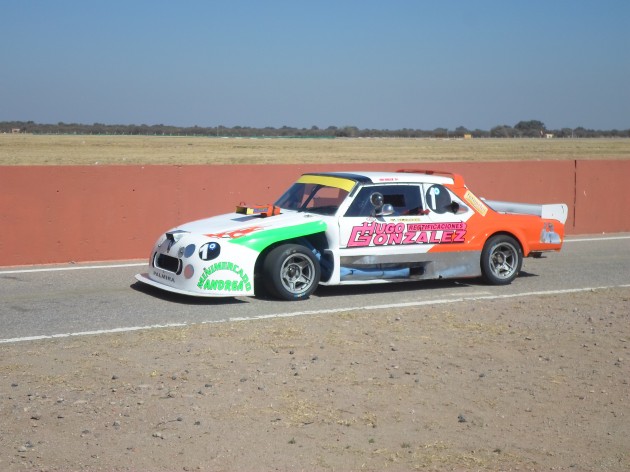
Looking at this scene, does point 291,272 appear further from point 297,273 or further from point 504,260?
point 504,260

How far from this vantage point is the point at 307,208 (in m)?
11.1

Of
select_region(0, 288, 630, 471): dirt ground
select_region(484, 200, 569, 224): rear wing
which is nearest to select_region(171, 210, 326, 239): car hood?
select_region(0, 288, 630, 471): dirt ground

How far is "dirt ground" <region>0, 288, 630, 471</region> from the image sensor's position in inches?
221

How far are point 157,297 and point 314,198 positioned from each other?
218 centimetres

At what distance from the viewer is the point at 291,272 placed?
34.1ft

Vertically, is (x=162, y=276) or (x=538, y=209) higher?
(x=538, y=209)

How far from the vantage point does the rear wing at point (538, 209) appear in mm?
12484

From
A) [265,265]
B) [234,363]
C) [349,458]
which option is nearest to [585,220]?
[265,265]

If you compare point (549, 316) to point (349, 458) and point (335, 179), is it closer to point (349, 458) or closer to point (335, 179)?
point (335, 179)

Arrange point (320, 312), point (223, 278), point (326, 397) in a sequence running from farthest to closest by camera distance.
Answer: point (223, 278), point (320, 312), point (326, 397)

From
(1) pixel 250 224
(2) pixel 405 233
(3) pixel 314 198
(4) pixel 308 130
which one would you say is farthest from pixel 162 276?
(4) pixel 308 130

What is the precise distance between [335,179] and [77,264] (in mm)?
4352

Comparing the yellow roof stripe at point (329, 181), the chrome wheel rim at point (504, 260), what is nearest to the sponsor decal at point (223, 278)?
the yellow roof stripe at point (329, 181)

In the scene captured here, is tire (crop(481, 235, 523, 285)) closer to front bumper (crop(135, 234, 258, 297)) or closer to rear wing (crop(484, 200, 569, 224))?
rear wing (crop(484, 200, 569, 224))
